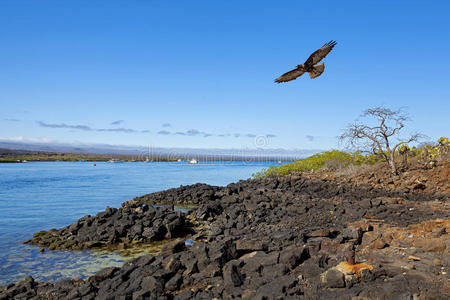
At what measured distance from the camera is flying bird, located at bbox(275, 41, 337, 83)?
8.09m

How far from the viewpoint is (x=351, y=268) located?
20.1ft

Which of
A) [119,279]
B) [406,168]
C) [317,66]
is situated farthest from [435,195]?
[119,279]

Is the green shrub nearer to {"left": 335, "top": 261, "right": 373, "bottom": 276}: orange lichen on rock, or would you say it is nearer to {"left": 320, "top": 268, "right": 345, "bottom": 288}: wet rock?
{"left": 335, "top": 261, "right": 373, "bottom": 276}: orange lichen on rock

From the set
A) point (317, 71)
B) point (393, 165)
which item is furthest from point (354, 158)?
point (317, 71)

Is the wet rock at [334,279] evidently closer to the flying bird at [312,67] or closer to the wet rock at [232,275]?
the wet rock at [232,275]

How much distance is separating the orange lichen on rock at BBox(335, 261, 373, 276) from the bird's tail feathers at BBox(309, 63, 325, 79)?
438cm

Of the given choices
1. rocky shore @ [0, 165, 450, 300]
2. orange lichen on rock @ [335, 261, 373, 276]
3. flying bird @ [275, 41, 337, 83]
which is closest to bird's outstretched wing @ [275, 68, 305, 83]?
flying bird @ [275, 41, 337, 83]

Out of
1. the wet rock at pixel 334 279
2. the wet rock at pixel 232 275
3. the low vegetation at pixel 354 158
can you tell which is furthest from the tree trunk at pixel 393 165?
the wet rock at pixel 232 275

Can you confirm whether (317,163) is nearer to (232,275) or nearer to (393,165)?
(393,165)

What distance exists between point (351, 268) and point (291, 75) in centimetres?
469

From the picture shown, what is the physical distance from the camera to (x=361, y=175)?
24094mm

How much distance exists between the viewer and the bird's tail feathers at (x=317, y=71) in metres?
8.30

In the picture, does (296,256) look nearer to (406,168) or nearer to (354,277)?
(354,277)

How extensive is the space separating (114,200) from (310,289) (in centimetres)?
2379
